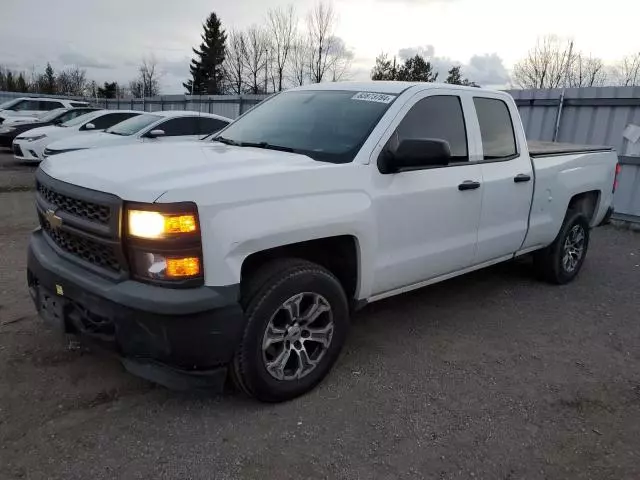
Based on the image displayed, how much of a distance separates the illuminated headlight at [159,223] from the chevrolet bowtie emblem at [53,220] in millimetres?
677

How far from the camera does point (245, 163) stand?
301 centimetres

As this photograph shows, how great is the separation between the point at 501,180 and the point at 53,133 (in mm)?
11365

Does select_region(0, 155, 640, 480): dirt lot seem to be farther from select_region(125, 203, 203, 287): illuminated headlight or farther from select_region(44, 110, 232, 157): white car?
select_region(44, 110, 232, 157): white car

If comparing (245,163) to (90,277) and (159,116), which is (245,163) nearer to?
(90,277)

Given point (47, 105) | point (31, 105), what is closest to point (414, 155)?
point (47, 105)

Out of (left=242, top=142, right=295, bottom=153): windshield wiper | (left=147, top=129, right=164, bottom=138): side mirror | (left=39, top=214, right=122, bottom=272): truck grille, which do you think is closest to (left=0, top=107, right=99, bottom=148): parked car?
(left=147, top=129, right=164, bottom=138): side mirror

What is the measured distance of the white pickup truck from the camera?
2.54m

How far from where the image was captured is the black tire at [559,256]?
5402mm

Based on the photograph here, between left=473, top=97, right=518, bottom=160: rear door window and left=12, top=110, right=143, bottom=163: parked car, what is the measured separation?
9577 mm

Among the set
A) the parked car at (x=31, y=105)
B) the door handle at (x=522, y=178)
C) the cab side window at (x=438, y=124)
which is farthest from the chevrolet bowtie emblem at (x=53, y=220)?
the parked car at (x=31, y=105)

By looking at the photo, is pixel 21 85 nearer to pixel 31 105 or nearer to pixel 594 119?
pixel 31 105

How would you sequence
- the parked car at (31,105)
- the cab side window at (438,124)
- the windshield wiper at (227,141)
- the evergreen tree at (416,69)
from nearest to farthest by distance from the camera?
1. the cab side window at (438,124)
2. the windshield wiper at (227,141)
3. the parked car at (31,105)
4. the evergreen tree at (416,69)

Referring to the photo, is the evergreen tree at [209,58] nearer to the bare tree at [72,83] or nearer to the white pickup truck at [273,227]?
the bare tree at [72,83]

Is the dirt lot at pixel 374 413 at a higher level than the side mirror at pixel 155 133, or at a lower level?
lower
